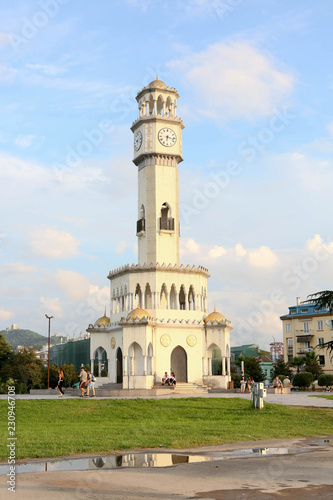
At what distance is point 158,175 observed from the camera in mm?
50500

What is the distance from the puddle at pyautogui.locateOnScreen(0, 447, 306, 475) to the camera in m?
12.9

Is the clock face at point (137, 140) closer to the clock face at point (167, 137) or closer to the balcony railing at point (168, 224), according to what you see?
the clock face at point (167, 137)

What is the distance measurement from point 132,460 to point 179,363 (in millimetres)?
34230

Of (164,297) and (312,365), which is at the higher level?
(164,297)

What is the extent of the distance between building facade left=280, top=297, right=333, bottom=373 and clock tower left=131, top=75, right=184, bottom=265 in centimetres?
4721

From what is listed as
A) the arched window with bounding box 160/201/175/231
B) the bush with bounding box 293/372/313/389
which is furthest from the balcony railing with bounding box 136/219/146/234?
the bush with bounding box 293/372/313/389

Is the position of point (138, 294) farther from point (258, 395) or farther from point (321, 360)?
point (321, 360)

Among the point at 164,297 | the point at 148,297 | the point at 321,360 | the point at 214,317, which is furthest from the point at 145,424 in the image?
the point at 321,360

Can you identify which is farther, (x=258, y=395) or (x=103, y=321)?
(x=103, y=321)

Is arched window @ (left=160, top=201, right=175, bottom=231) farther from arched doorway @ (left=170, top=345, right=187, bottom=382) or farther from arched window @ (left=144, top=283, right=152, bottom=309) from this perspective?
arched doorway @ (left=170, top=345, right=187, bottom=382)

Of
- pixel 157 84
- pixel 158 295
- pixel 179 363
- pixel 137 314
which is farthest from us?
pixel 157 84

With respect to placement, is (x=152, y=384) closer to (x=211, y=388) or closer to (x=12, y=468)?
(x=211, y=388)

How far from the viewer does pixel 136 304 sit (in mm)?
47594

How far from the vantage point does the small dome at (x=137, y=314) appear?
44.3 m
